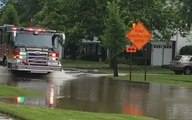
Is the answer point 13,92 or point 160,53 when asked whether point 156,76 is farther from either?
point 160,53

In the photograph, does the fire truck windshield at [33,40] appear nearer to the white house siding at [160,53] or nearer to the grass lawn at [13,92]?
the grass lawn at [13,92]

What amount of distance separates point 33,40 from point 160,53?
32793mm

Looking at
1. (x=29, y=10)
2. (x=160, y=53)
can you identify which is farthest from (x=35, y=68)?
(x=29, y=10)

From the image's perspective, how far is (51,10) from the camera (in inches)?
1897

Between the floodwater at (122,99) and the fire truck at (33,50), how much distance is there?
1661mm

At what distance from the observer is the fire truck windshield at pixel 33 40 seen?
27031mm

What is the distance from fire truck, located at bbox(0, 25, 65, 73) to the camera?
2667cm

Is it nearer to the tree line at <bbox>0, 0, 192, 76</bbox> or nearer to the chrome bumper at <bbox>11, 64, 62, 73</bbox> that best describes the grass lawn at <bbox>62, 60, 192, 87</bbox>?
the tree line at <bbox>0, 0, 192, 76</bbox>

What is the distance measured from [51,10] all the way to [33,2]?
25.1m

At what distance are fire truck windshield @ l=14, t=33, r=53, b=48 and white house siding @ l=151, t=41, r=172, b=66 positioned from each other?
1221 inches

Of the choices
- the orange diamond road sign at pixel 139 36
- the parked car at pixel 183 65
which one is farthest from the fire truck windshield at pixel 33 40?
the parked car at pixel 183 65

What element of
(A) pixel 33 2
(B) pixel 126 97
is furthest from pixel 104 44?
(A) pixel 33 2

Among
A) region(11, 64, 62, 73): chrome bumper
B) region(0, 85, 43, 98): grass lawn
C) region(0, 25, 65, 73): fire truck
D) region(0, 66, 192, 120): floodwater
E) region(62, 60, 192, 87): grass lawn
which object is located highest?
region(0, 25, 65, 73): fire truck

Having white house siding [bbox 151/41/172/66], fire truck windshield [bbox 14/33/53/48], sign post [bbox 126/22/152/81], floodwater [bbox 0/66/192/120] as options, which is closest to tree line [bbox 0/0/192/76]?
white house siding [bbox 151/41/172/66]
